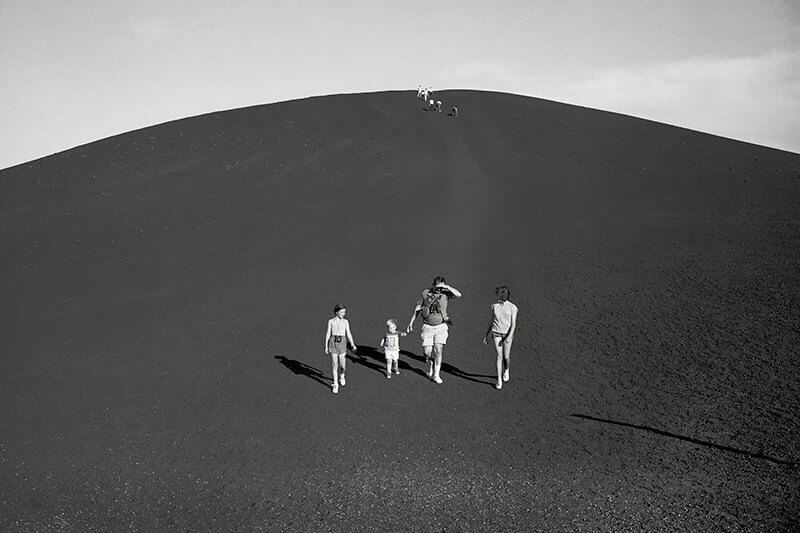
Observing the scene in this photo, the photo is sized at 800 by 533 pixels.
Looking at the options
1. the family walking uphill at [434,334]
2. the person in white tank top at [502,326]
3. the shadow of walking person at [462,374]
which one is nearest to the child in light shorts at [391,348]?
the family walking uphill at [434,334]

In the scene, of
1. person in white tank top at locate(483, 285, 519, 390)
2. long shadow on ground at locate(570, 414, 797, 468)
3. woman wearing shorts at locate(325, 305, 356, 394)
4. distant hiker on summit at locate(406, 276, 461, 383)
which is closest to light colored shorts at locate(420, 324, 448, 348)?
distant hiker on summit at locate(406, 276, 461, 383)

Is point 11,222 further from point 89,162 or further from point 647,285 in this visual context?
point 647,285

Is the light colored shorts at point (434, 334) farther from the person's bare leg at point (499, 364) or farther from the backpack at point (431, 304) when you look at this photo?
the person's bare leg at point (499, 364)

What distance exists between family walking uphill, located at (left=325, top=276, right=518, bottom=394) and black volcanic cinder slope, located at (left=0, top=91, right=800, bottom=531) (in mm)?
333

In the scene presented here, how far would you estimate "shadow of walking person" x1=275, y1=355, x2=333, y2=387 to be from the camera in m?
9.99

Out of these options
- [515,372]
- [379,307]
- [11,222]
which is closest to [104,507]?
[515,372]

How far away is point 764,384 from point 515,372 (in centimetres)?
359

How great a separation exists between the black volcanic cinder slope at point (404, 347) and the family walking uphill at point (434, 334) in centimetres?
33

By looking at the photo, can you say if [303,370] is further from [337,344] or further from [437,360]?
[437,360]

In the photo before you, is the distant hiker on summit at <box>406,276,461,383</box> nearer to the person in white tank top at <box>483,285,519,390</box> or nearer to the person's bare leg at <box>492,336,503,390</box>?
the person in white tank top at <box>483,285,519,390</box>

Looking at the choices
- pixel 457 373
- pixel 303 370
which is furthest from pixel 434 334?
pixel 303 370

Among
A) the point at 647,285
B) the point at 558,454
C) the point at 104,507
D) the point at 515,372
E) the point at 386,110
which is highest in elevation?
the point at 386,110

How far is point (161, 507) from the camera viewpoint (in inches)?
263

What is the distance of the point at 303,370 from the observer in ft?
34.0
